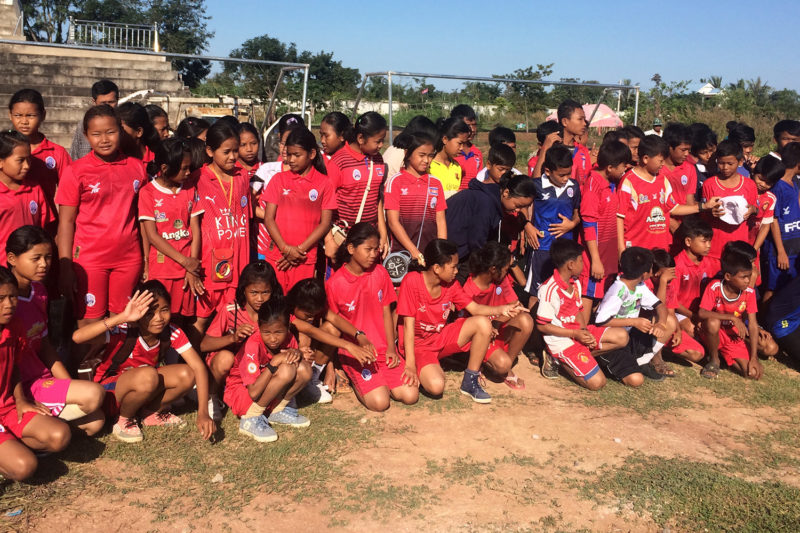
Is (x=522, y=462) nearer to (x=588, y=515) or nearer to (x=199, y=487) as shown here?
(x=588, y=515)

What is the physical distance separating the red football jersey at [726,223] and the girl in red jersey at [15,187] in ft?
18.7

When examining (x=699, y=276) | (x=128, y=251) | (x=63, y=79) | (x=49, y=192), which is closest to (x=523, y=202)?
→ (x=699, y=276)

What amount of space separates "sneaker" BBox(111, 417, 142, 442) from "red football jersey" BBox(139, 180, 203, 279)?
1.01 meters

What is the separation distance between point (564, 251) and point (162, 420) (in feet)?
10.5

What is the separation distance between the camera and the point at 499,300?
555cm

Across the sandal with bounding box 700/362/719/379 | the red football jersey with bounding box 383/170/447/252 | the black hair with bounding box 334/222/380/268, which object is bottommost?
the sandal with bounding box 700/362/719/379

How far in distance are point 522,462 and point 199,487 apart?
1921 millimetres

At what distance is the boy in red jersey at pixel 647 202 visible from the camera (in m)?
5.96

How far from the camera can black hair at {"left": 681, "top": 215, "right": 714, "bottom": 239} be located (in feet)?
20.0

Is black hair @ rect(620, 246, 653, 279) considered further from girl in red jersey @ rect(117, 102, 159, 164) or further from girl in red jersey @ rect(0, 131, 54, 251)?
girl in red jersey @ rect(0, 131, 54, 251)

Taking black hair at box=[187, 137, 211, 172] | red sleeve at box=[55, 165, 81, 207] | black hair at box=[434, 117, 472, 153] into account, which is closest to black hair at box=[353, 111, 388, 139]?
black hair at box=[434, 117, 472, 153]

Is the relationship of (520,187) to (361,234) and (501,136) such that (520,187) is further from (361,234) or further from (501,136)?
(361,234)

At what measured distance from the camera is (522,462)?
4.22 meters

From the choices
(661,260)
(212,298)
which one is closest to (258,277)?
(212,298)
